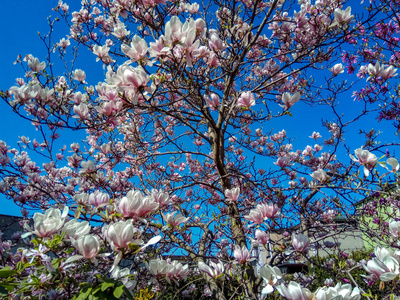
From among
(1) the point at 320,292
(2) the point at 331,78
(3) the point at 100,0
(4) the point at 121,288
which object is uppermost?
Answer: (3) the point at 100,0

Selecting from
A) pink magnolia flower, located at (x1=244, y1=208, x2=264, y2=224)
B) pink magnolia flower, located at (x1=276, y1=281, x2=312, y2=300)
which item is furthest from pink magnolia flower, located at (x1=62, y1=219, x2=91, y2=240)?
pink magnolia flower, located at (x1=244, y1=208, x2=264, y2=224)

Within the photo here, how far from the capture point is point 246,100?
84.5 inches

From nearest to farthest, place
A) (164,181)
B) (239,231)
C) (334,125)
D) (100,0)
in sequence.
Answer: (239,231) → (100,0) → (164,181) → (334,125)

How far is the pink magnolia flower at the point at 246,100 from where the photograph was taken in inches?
83.7

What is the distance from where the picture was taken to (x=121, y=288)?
980 mm

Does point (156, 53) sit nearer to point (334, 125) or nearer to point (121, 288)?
point (121, 288)

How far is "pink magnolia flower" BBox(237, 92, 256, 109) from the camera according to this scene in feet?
6.98

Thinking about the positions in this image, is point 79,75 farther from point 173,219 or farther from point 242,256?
point 242,256

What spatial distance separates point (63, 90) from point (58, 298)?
1.73m

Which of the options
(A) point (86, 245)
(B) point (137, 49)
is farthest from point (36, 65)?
(A) point (86, 245)

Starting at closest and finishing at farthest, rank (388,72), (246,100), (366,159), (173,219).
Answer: (173,219)
(366,159)
(246,100)
(388,72)

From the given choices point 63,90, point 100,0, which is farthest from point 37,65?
point 100,0

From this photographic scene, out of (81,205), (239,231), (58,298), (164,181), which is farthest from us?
(164,181)

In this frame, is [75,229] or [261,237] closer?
[75,229]
